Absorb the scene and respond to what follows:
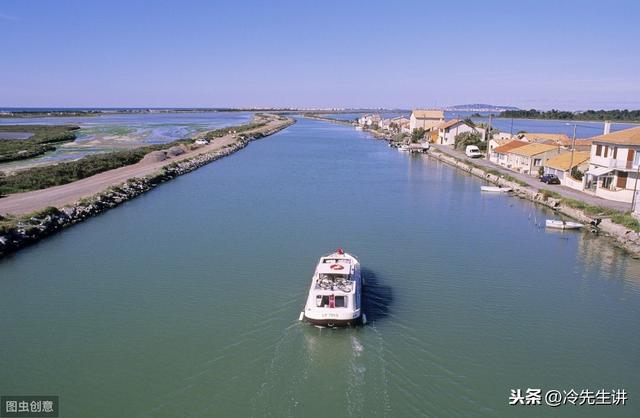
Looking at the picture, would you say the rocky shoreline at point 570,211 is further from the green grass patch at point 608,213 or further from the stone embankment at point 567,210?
the green grass patch at point 608,213

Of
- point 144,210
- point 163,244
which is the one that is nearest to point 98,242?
point 163,244

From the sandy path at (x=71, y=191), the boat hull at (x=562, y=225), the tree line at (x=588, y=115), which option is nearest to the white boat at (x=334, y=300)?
the boat hull at (x=562, y=225)

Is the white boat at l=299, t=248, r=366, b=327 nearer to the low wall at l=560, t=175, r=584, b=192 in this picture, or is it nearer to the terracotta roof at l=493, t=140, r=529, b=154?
the low wall at l=560, t=175, r=584, b=192

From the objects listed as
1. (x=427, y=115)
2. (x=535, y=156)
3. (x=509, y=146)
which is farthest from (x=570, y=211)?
(x=427, y=115)

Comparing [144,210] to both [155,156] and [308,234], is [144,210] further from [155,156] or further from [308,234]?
[155,156]

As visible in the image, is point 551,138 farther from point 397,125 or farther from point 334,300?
point 397,125
